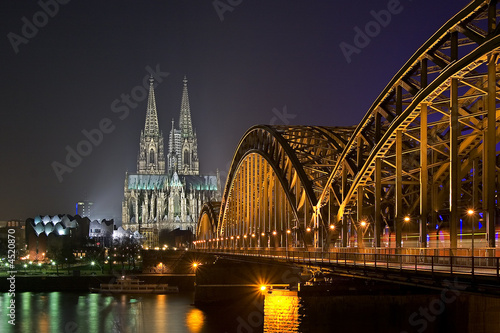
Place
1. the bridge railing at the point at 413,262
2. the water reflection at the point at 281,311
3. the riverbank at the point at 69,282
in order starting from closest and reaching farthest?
the bridge railing at the point at 413,262
the water reflection at the point at 281,311
the riverbank at the point at 69,282

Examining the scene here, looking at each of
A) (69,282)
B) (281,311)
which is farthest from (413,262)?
(69,282)

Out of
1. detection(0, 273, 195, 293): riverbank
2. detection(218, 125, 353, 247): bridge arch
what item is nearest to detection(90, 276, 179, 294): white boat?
detection(0, 273, 195, 293): riverbank

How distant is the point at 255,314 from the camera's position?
69.1 metres

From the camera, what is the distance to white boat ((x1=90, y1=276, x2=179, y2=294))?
366 feet

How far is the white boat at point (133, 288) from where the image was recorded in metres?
112

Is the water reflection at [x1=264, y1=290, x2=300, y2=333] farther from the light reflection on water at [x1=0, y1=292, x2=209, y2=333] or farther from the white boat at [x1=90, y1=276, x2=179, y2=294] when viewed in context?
the white boat at [x1=90, y1=276, x2=179, y2=294]

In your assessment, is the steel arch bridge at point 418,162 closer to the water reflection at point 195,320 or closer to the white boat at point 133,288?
the water reflection at point 195,320

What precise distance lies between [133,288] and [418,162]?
245ft

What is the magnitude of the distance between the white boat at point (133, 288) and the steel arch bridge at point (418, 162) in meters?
36.2

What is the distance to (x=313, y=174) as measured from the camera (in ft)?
227

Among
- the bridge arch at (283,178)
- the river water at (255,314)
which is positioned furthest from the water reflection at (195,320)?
the bridge arch at (283,178)

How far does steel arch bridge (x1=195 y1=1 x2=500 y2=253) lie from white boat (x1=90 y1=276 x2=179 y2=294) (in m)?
36.2

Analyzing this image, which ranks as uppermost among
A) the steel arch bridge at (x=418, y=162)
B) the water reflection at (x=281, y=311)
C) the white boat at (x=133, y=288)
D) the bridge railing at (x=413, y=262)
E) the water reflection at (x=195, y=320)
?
the steel arch bridge at (x=418, y=162)

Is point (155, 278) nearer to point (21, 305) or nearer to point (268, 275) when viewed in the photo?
point (21, 305)
